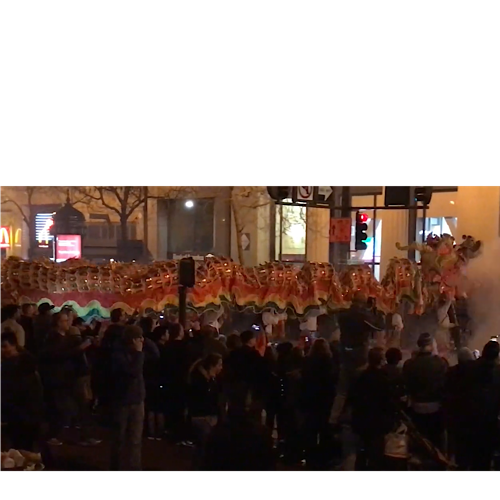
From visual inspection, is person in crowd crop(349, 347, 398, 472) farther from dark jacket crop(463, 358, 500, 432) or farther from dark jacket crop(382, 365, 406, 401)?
dark jacket crop(463, 358, 500, 432)

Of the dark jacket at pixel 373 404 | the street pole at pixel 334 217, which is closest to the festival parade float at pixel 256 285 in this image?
the street pole at pixel 334 217

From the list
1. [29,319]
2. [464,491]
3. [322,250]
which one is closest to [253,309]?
[322,250]

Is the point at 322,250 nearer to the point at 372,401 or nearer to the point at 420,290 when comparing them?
the point at 420,290

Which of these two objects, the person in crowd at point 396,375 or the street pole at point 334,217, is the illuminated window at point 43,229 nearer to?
the street pole at point 334,217

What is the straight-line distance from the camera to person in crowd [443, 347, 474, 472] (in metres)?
4.12

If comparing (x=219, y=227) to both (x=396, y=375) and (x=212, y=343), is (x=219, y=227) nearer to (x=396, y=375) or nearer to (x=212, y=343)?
(x=212, y=343)

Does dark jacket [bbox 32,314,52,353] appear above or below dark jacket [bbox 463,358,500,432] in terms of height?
above

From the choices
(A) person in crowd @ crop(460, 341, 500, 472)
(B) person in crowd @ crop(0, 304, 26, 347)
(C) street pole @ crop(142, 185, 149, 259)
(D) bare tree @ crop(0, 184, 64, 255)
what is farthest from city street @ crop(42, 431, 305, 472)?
(D) bare tree @ crop(0, 184, 64, 255)

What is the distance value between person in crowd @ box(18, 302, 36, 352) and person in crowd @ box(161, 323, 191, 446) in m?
1.02

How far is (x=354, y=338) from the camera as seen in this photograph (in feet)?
14.1

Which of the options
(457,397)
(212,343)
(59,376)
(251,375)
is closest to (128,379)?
(59,376)

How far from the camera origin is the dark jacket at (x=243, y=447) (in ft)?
13.8

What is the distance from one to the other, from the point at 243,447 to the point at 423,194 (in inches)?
89.7

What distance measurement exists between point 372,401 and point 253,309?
43.5 inches
